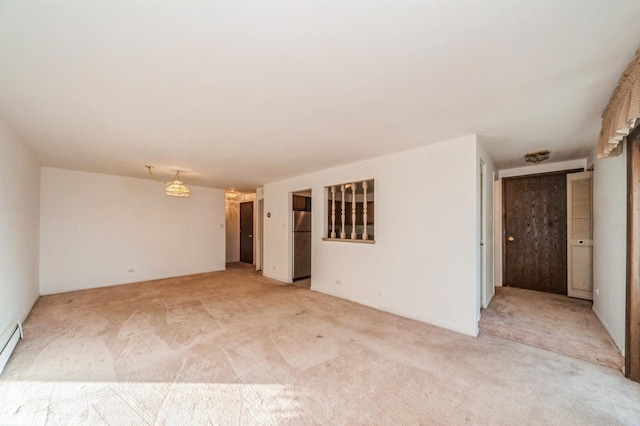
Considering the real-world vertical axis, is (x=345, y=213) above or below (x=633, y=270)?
above

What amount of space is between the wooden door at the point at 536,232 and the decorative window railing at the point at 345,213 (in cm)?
253

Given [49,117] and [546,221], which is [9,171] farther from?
[546,221]

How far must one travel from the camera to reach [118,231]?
18.0 ft

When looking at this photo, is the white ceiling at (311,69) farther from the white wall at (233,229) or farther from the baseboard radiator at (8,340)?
the white wall at (233,229)

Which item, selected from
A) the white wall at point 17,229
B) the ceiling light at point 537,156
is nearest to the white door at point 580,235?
the ceiling light at point 537,156

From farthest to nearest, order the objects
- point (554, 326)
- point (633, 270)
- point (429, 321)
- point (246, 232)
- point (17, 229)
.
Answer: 1. point (246, 232)
2. point (429, 321)
3. point (17, 229)
4. point (554, 326)
5. point (633, 270)

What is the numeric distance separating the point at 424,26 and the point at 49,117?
347cm

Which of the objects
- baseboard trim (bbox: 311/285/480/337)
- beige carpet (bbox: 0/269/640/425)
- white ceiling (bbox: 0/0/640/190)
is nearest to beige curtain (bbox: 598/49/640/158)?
white ceiling (bbox: 0/0/640/190)

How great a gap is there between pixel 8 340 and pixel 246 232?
6164 mm

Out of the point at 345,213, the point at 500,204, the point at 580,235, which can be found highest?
the point at 500,204

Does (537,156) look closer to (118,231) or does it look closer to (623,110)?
(623,110)

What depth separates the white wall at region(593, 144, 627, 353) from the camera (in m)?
2.41

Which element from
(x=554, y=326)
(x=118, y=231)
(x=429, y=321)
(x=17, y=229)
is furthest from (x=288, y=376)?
(x=118, y=231)

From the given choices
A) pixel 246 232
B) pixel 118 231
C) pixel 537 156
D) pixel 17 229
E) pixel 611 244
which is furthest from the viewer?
pixel 246 232
